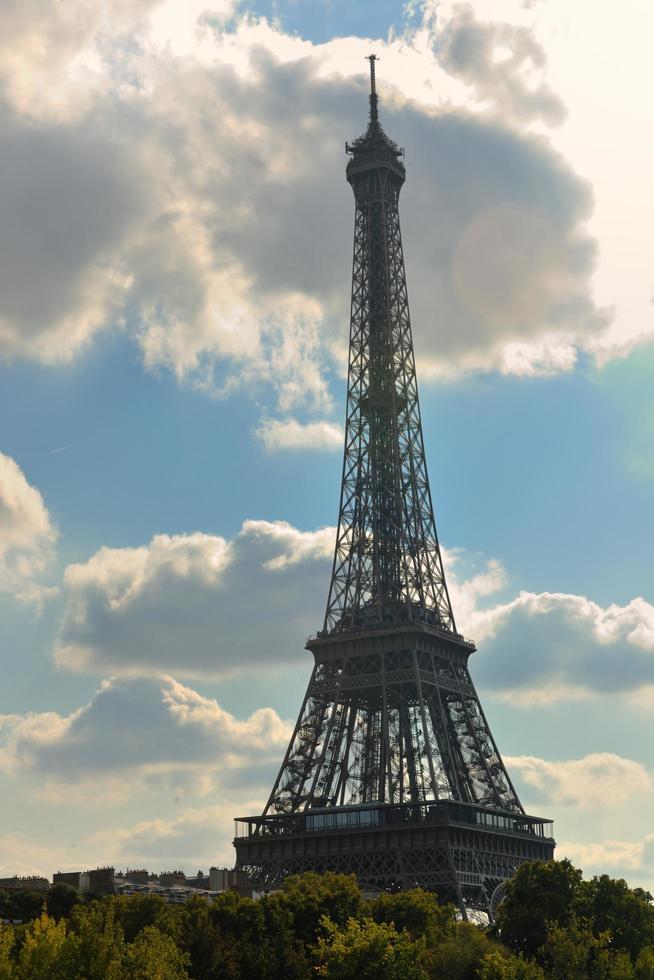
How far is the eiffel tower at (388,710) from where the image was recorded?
492 feet

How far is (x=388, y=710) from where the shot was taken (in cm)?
16188

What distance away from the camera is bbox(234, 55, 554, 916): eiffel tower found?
5901 inches

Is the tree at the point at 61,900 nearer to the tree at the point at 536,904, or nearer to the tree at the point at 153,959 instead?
the tree at the point at 536,904

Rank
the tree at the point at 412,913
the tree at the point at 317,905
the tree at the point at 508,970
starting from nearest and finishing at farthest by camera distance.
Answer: the tree at the point at 508,970
the tree at the point at 317,905
the tree at the point at 412,913

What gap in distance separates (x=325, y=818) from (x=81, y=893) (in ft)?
119

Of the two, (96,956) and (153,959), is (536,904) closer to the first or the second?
(153,959)

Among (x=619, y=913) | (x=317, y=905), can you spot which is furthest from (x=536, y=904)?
(x=317, y=905)

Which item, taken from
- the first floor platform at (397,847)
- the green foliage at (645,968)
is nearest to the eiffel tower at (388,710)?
the first floor platform at (397,847)

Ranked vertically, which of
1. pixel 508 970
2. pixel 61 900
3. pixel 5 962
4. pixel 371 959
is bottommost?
pixel 5 962

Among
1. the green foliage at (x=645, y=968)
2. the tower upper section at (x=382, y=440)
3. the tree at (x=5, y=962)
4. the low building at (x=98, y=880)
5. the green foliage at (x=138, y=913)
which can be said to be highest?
the tower upper section at (x=382, y=440)

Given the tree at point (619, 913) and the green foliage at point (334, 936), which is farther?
the tree at point (619, 913)

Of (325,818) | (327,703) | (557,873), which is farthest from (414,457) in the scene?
(557,873)

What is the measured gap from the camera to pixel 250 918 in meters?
103

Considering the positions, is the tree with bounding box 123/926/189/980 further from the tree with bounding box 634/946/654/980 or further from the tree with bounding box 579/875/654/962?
the tree with bounding box 579/875/654/962
